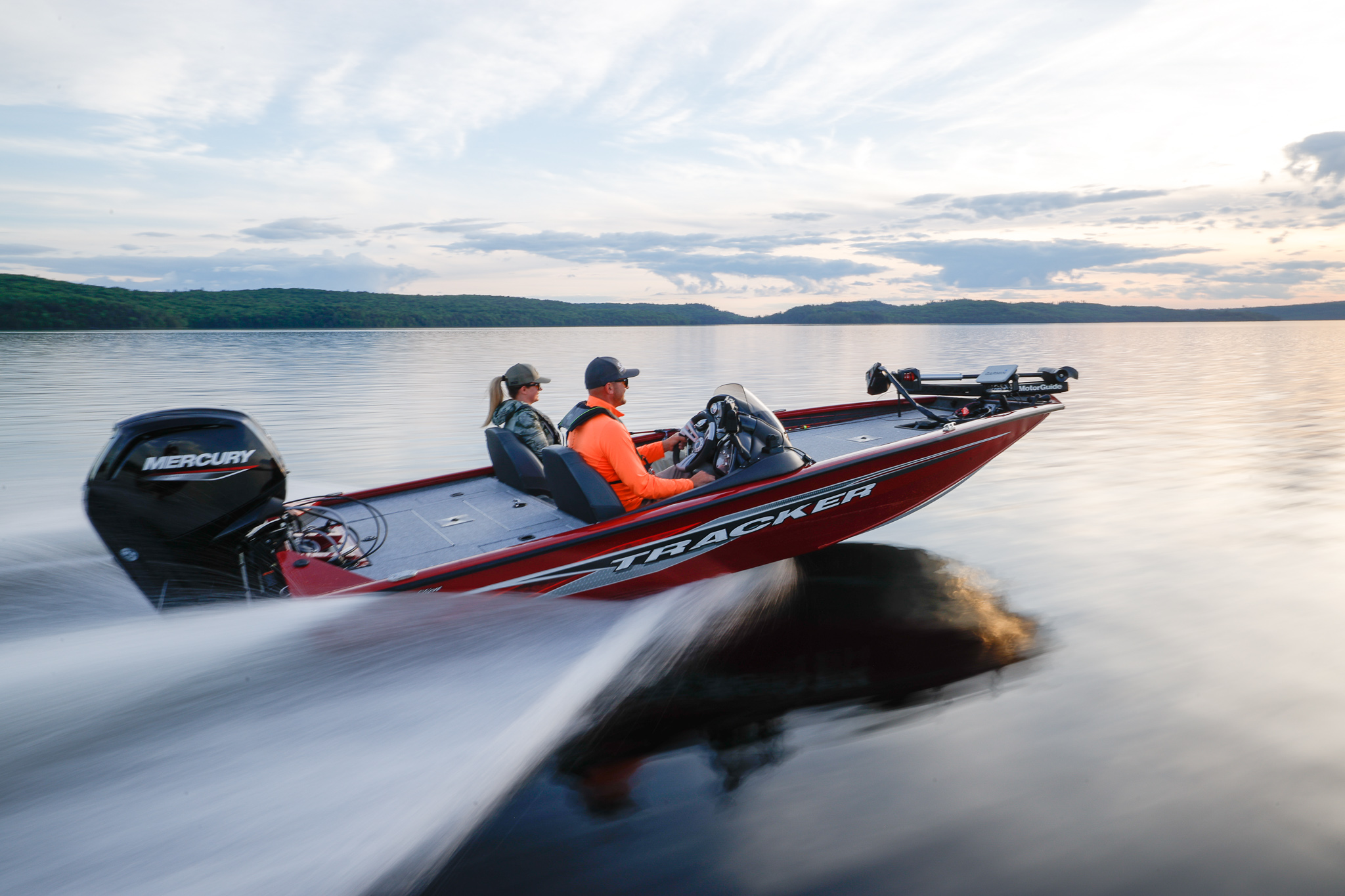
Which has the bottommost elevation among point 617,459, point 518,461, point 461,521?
point 461,521

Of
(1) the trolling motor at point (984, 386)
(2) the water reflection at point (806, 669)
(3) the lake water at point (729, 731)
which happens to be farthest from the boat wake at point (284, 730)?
(1) the trolling motor at point (984, 386)

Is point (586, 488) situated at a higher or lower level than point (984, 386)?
lower

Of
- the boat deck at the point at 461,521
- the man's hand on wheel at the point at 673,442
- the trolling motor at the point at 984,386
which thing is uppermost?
the trolling motor at the point at 984,386

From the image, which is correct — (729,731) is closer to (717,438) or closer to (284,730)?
(717,438)

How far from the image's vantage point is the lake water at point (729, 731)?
2.68m

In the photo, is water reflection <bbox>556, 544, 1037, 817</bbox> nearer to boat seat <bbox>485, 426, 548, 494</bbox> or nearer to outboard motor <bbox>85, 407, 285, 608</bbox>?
boat seat <bbox>485, 426, 548, 494</bbox>

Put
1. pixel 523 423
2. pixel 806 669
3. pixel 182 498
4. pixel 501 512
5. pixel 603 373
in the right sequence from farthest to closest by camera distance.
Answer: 1. pixel 523 423
2. pixel 501 512
3. pixel 603 373
4. pixel 806 669
5. pixel 182 498

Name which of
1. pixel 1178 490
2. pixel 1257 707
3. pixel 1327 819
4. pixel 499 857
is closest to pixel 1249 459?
pixel 1178 490

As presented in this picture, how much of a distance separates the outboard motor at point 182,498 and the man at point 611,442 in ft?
5.47

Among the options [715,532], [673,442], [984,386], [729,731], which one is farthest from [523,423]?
[984,386]

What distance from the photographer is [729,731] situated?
362 centimetres

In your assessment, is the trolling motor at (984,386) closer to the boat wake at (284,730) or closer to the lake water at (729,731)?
the lake water at (729,731)

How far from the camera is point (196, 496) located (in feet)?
11.6

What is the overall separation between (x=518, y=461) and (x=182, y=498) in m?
2.16
